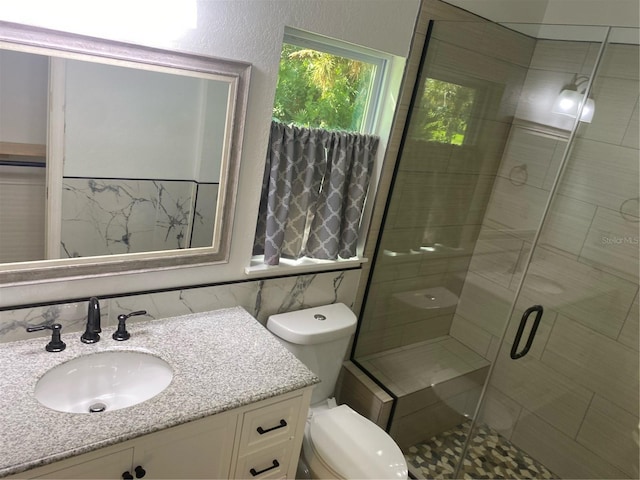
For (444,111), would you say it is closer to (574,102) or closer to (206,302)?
(574,102)

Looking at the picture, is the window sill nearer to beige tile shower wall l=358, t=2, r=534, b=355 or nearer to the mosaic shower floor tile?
beige tile shower wall l=358, t=2, r=534, b=355

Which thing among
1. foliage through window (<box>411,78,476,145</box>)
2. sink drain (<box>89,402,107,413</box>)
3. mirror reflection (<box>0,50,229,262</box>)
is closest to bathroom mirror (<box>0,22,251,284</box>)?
mirror reflection (<box>0,50,229,262</box>)

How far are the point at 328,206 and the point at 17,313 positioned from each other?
4.19 feet

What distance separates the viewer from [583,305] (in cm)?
239

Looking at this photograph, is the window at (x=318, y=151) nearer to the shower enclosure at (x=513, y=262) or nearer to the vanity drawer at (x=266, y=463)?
the shower enclosure at (x=513, y=262)

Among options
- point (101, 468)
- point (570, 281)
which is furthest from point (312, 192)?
point (570, 281)

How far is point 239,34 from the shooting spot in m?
1.63

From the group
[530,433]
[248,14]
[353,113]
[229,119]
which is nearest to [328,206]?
[353,113]

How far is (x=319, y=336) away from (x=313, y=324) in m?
0.07

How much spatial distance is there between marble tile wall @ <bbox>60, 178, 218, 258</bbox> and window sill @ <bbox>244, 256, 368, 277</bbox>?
0.89 ft

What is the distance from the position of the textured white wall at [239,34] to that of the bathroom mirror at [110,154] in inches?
1.7

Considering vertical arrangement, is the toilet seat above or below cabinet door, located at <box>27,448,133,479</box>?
below

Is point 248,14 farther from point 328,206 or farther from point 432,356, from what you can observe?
point 432,356

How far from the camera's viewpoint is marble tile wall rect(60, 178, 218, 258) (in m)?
1.54
